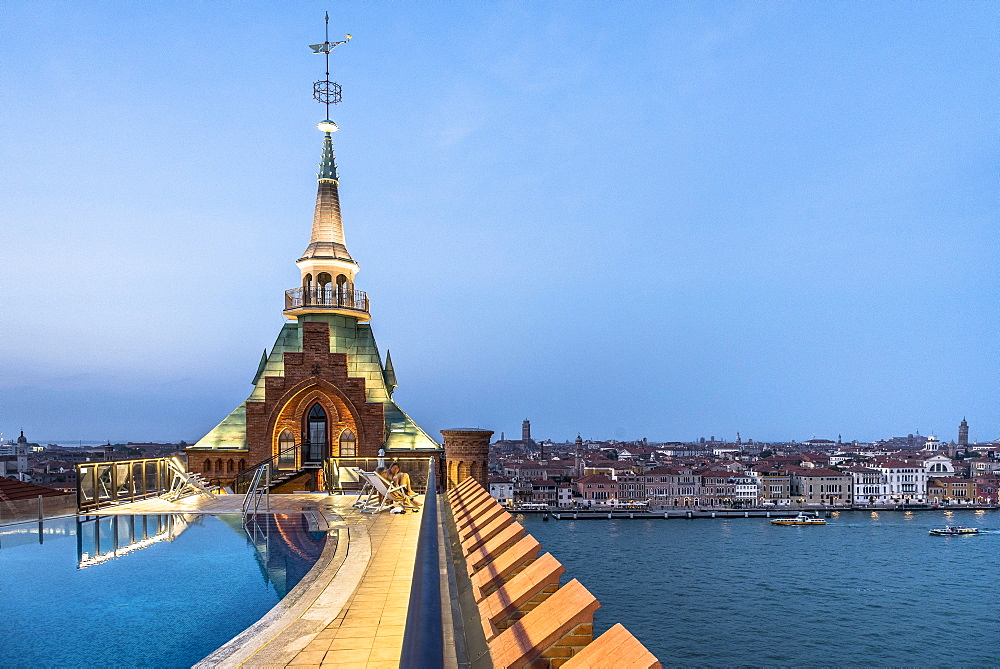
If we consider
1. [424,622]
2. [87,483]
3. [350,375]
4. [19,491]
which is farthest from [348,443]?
[424,622]

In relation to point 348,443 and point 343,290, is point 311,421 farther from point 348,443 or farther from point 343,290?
point 343,290

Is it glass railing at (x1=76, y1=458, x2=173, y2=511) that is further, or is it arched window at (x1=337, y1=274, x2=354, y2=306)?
arched window at (x1=337, y1=274, x2=354, y2=306)

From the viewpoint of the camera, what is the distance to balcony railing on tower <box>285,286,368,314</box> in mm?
29172

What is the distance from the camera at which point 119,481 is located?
1538 centimetres

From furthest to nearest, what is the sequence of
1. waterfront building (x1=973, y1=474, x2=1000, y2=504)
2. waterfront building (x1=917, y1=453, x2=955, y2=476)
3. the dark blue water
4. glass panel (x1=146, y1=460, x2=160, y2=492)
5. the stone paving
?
waterfront building (x1=917, y1=453, x2=955, y2=476) < waterfront building (x1=973, y1=474, x2=1000, y2=504) < the dark blue water < glass panel (x1=146, y1=460, x2=160, y2=492) < the stone paving

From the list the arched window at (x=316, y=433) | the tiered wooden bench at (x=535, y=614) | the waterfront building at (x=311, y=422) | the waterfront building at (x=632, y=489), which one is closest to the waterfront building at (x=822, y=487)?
the waterfront building at (x=632, y=489)

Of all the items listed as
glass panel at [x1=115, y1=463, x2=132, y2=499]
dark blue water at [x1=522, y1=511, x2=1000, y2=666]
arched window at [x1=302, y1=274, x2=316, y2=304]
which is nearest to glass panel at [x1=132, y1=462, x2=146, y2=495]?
→ glass panel at [x1=115, y1=463, x2=132, y2=499]

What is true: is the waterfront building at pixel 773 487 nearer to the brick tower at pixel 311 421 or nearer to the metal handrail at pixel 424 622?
the brick tower at pixel 311 421

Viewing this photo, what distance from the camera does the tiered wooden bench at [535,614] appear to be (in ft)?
8.98

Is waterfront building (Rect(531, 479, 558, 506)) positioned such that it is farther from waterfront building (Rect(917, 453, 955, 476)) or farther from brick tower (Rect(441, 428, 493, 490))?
brick tower (Rect(441, 428, 493, 490))

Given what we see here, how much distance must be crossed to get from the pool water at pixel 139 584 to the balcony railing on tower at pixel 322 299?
649 inches

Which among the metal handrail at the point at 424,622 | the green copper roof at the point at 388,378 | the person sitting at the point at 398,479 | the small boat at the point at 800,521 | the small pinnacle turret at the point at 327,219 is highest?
the small pinnacle turret at the point at 327,219

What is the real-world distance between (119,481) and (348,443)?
38.8 feet

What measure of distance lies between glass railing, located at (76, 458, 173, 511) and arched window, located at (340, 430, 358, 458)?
10074 mm
